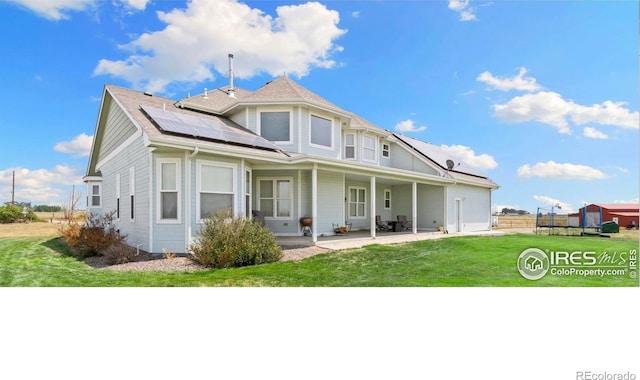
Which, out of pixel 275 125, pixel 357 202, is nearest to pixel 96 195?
pixel 275 125

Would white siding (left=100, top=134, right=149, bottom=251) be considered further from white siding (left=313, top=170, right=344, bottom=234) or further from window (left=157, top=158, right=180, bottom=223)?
white siding (left=313, top=170, right=344, bottom=234)

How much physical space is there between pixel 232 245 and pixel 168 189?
252 centimetres

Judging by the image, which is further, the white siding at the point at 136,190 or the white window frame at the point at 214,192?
the white siding at the point at 136,190

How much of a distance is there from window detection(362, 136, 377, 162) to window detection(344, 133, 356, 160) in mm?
520

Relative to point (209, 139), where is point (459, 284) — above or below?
below

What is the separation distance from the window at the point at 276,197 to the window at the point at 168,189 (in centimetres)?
395

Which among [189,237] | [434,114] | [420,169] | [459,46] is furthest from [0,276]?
[420,169]

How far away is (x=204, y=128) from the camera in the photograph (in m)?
9.95

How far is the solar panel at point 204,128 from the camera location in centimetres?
906

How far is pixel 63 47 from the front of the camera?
20.0 ft

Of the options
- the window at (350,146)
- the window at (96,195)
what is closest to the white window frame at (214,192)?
the window at (350,146)

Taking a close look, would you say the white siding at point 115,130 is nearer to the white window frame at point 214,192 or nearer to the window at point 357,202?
the white window frame at point 214,192
